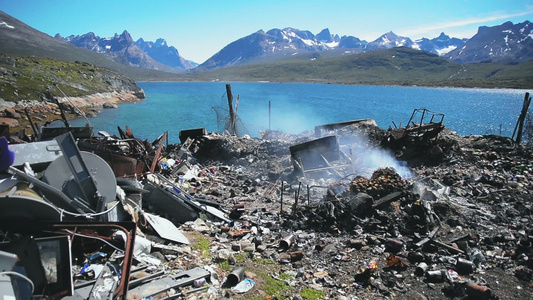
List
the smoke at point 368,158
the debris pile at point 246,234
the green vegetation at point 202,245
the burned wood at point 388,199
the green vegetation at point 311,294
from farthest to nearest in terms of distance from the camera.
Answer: the smoke at point 368,158
the burned wood at point 388,199
the green vegetation at point 202,245
the green vegetation at point 311,294
the debris pile at point 246,234

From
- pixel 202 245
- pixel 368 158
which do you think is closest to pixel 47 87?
pixel 368 158

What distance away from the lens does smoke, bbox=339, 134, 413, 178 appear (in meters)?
12.9

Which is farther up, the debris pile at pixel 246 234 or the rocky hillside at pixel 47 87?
the rocky hillside at pixel 47 87

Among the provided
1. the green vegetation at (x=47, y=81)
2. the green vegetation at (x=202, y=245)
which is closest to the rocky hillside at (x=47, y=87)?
the green vegetation at (x=47, y=81)

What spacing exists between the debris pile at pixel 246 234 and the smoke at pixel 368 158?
1505 mm

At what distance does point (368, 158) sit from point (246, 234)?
8.60m

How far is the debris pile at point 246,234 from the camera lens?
4441 mm

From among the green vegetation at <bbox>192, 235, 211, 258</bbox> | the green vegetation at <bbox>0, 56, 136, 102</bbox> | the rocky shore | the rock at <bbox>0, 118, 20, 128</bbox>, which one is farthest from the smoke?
the rock at <bbox>0, 118, 20, 128</bbox>

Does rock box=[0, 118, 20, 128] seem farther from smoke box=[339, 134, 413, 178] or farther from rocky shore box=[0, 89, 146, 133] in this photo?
smoke box=[339, 134, 413, 178]

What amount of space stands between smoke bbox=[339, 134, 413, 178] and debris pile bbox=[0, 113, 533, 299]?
151 cm

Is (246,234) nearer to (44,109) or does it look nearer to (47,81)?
(44,109)

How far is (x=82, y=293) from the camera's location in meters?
4.22

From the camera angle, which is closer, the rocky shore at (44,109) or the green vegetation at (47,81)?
the rocky shore at (44,109)

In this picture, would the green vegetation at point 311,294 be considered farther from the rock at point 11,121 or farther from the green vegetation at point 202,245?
the rock at point 11,121
